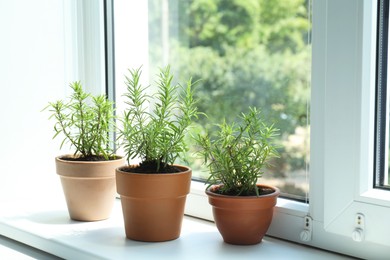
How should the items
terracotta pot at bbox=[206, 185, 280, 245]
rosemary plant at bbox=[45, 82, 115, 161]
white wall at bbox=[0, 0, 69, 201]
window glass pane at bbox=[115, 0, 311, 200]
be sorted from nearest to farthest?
terracotta pot at bbox=[206, 185, 280, 245] < window glass pane at bbox=[115, 0, 311, 200] < rosemary plant at bbox=[45, 82, 115, 161] < white wall at bbox=[0, 0, 69, 201]

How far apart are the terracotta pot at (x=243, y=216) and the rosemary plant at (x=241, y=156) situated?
0.12ft

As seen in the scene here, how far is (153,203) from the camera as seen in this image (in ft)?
4.54

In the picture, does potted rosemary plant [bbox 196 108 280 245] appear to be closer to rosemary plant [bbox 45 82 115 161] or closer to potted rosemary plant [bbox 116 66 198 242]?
potted rosemary plant [bbox 116 66 198 242]

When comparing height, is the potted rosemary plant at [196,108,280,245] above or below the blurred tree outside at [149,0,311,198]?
below

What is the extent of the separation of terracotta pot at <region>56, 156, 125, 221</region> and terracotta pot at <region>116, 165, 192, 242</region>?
12 cm

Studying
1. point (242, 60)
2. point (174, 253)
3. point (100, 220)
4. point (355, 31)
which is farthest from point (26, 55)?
point (355, 31)

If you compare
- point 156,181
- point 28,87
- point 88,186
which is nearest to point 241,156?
point 156,181

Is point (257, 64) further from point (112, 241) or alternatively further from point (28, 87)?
point (28, 87)

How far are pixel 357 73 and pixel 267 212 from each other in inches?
14.3

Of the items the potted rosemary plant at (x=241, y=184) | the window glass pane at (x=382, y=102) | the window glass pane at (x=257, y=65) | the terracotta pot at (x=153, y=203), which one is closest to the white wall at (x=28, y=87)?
the window glass pane at (x=257, y=65)

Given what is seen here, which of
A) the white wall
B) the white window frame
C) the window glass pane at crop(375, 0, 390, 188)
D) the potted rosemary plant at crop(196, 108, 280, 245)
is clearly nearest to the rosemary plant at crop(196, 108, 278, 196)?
the potted rosemary plant at crop(196, 108, 280, 245)

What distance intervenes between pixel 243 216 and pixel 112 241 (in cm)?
33

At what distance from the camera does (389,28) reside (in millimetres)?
1222

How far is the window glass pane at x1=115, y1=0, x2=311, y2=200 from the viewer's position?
1450mm
